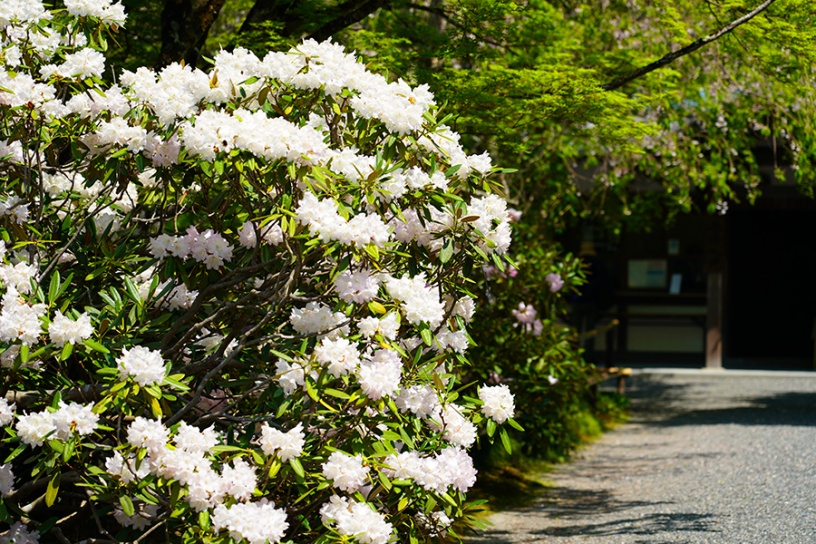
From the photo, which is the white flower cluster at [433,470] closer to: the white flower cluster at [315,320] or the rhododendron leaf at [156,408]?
the white flower cluster at [315,320]

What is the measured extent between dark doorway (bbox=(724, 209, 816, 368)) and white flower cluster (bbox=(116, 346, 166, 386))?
16.3 m

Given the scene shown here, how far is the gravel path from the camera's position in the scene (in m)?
6.99

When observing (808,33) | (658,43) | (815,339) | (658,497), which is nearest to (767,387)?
(815,339)

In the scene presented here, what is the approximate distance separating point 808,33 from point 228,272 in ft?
14.1

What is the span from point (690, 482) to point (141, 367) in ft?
19.7

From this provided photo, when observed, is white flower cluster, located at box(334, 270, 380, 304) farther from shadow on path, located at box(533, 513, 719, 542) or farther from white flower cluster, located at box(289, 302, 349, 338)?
shadow on path, located at box(533, 513, 719, 542)

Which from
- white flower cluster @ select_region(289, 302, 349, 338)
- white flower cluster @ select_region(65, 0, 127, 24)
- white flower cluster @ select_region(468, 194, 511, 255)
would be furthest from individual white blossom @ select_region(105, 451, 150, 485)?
white flower cluster @ select_region(65, 0, 127, 24)

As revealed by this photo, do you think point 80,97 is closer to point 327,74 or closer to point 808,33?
point 327,74

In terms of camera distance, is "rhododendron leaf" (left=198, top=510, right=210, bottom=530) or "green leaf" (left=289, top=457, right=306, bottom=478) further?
"green leaf" (left=289, top=457, right=306, bottom=478)

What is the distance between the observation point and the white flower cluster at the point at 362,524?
3936 mm

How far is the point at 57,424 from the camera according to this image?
150 inches

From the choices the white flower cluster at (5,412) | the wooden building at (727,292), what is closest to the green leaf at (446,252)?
the white flower cluster at (5,412)

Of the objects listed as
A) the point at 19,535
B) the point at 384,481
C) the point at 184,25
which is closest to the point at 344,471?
the point at 384,481

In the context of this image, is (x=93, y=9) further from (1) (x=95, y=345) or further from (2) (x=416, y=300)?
(2) (x=416, y=300)
